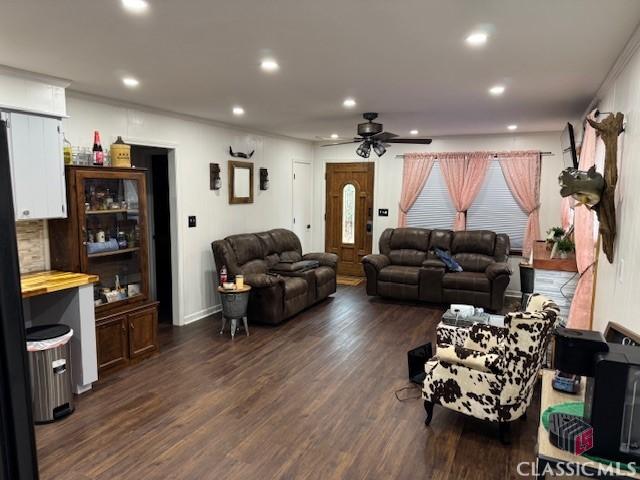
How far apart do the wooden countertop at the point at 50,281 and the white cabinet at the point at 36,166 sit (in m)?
0.48

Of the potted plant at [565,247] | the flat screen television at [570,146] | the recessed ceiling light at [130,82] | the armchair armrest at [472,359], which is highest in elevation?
the recessed ceiling light at [130,82]

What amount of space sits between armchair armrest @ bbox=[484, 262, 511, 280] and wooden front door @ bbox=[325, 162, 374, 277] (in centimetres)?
248

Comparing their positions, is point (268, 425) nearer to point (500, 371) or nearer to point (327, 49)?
point (500, 371)

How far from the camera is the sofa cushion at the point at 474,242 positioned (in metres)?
6.41

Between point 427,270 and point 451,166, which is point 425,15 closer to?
point 427,270

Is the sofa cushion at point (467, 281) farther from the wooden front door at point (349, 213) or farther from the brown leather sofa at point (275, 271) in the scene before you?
the wooden front door at point (349, 213)

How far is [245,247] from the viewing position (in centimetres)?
576

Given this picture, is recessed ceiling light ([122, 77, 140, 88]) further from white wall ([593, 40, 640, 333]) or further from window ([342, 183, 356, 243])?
window ([342, 183, 356, 243])

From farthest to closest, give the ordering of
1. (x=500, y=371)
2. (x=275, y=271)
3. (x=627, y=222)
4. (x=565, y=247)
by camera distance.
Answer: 1. (x=275, y=271)
2. (x=565, y=247)
3. (x=500, y=371)
4. (x=627, y=222)

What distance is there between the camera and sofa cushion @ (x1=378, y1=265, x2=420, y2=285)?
632 centimetres

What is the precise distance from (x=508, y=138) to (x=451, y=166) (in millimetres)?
934

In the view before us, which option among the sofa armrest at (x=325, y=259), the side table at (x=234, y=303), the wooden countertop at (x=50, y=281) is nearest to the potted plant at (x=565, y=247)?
the sofa armrest at (x=325, y=259)

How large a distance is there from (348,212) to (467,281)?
283 cm

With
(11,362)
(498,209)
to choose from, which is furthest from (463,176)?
(11,362)
